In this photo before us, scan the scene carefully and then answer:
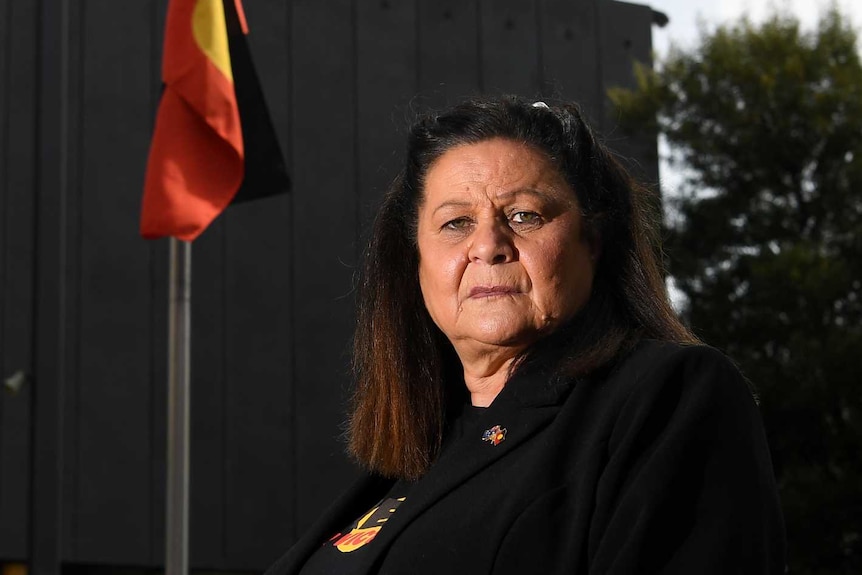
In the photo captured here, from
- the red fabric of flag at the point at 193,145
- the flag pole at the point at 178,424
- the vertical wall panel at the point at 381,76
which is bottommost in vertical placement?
the flag pole at the point at 178,424

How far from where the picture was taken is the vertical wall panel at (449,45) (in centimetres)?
1023

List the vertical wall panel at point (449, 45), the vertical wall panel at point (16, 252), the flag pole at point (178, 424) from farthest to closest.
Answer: the vertical wall panel at point (449, 45) < the vertical wall panel at point (16, 252) < the flag pole at point (178, 424)

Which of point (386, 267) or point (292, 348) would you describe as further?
point (292, 348)

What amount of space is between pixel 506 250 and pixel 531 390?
0.22 meters

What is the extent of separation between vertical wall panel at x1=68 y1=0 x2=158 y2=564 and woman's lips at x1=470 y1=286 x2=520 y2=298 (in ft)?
24.2

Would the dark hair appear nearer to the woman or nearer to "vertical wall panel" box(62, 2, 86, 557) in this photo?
the woman

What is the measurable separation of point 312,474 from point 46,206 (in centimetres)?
268

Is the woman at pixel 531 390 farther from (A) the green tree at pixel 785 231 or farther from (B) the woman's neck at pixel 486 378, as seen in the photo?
(A) the green tree at pixel 785 231

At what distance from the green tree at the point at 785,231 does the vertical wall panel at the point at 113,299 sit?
3.96 metres

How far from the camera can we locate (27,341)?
901 cm

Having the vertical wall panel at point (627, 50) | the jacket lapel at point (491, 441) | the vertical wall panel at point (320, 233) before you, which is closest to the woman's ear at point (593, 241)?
the jacket lapel at point (491, 441)

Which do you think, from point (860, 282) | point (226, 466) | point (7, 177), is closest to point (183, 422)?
point (226, 466)

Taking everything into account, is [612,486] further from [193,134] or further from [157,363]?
[157,363]

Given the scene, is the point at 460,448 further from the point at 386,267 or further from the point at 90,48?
the point at 90,48
